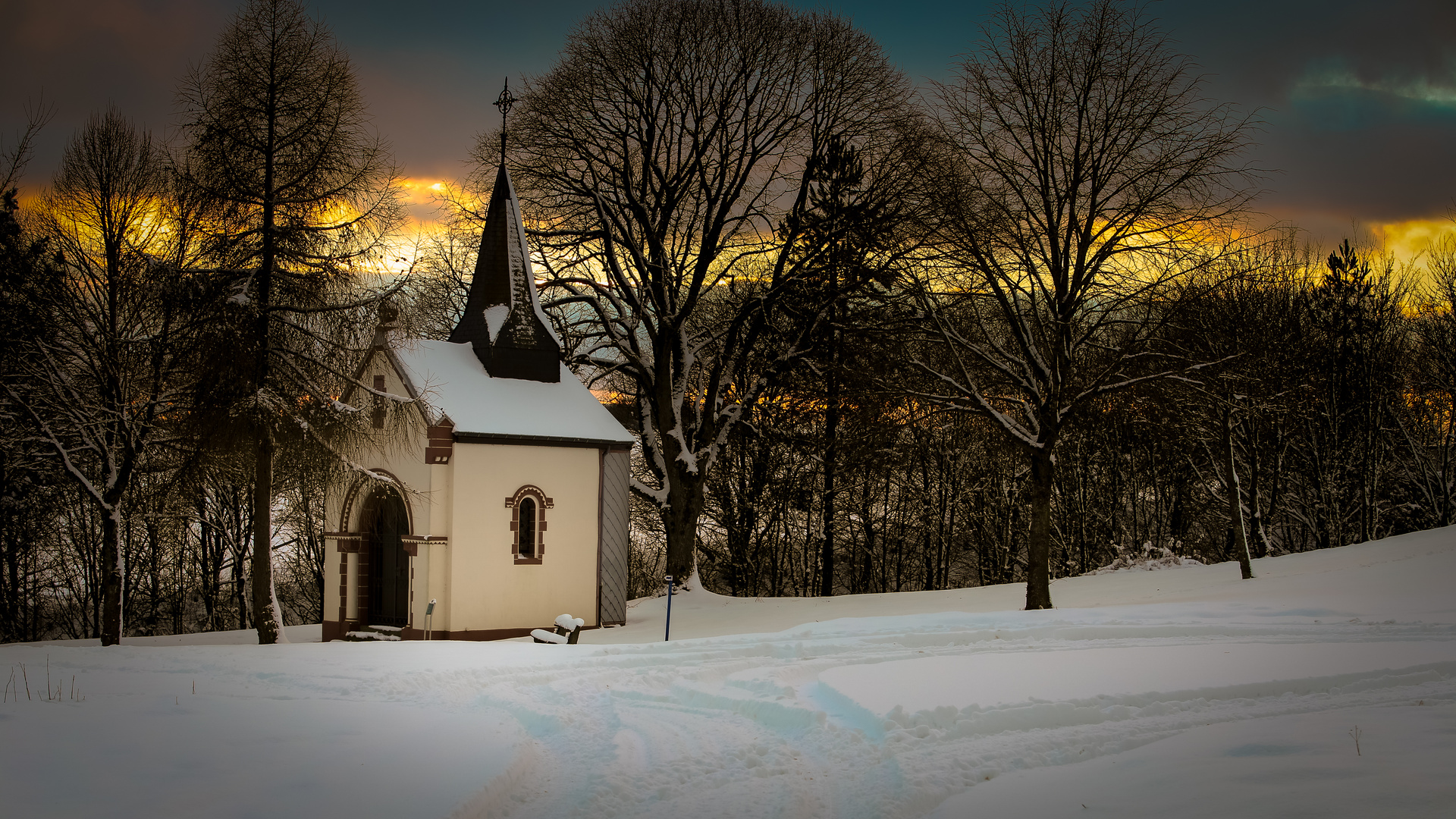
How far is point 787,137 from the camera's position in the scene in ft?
82.0

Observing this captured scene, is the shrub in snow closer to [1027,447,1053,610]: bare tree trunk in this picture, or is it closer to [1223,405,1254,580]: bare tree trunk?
[1223,405,1254,580]: bare tree trunk

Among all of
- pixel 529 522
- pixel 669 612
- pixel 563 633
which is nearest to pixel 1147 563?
pixel 669 612

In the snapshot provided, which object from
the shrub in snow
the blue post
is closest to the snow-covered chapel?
the blue post

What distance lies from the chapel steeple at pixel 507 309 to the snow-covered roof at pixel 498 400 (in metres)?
0.32

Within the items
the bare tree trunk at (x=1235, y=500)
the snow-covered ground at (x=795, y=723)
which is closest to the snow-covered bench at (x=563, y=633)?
the snow-covered ground at (x=795, y=723)

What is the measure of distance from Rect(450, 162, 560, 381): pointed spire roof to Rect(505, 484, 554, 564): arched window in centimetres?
312

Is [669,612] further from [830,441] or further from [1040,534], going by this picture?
[830,441]

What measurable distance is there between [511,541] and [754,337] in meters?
8.45

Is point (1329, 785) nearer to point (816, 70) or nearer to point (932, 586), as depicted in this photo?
point (816, 70)

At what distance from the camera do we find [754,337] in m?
24.8

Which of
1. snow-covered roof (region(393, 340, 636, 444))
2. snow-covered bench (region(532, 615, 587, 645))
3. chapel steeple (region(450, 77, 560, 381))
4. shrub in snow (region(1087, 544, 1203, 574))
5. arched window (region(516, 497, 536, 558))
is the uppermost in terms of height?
chapel steeple (region(450, 77, 560, 381))

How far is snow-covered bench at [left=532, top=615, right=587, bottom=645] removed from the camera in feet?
52.7

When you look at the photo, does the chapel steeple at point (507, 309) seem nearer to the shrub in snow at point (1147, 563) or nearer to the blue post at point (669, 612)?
the blue post at point (669, 612)

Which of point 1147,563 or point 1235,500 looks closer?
point 1235,500
